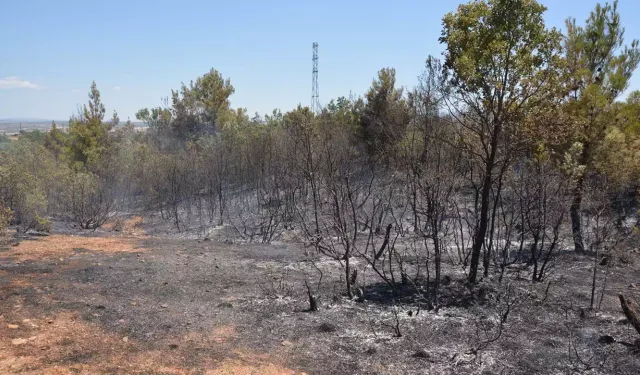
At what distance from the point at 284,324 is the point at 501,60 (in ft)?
19.5

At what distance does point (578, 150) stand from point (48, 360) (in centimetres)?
1050

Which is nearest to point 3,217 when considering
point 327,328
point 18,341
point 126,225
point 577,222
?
point 18,341

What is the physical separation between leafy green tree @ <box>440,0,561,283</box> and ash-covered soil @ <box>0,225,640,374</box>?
1772mm

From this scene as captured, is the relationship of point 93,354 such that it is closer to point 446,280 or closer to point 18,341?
point 18,341

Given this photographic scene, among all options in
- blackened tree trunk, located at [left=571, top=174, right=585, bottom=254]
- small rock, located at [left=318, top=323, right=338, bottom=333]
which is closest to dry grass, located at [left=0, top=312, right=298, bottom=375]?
small rock, located at [left=318, top=323, right=338, bottom=333]

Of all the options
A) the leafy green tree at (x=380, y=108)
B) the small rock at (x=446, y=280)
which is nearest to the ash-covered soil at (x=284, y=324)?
the small rock at (x=446, y=280)

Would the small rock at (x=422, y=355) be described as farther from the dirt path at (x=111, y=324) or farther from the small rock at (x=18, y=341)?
the small rock at (x=18, y=341)

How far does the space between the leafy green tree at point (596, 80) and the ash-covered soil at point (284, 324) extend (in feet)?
10.7

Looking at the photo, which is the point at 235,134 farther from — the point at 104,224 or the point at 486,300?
the point at 486,300

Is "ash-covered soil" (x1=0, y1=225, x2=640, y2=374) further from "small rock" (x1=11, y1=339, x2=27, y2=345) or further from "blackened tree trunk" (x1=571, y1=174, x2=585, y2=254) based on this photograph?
"blackened tree trunk" (x1=571, y1=174, x2=585, y2=254)

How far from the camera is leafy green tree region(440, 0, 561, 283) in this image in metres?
8.00

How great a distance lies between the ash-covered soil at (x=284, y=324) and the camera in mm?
6207

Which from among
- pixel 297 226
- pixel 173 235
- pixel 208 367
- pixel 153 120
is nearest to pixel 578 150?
pixel 208 367

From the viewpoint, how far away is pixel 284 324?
7.79 metres
